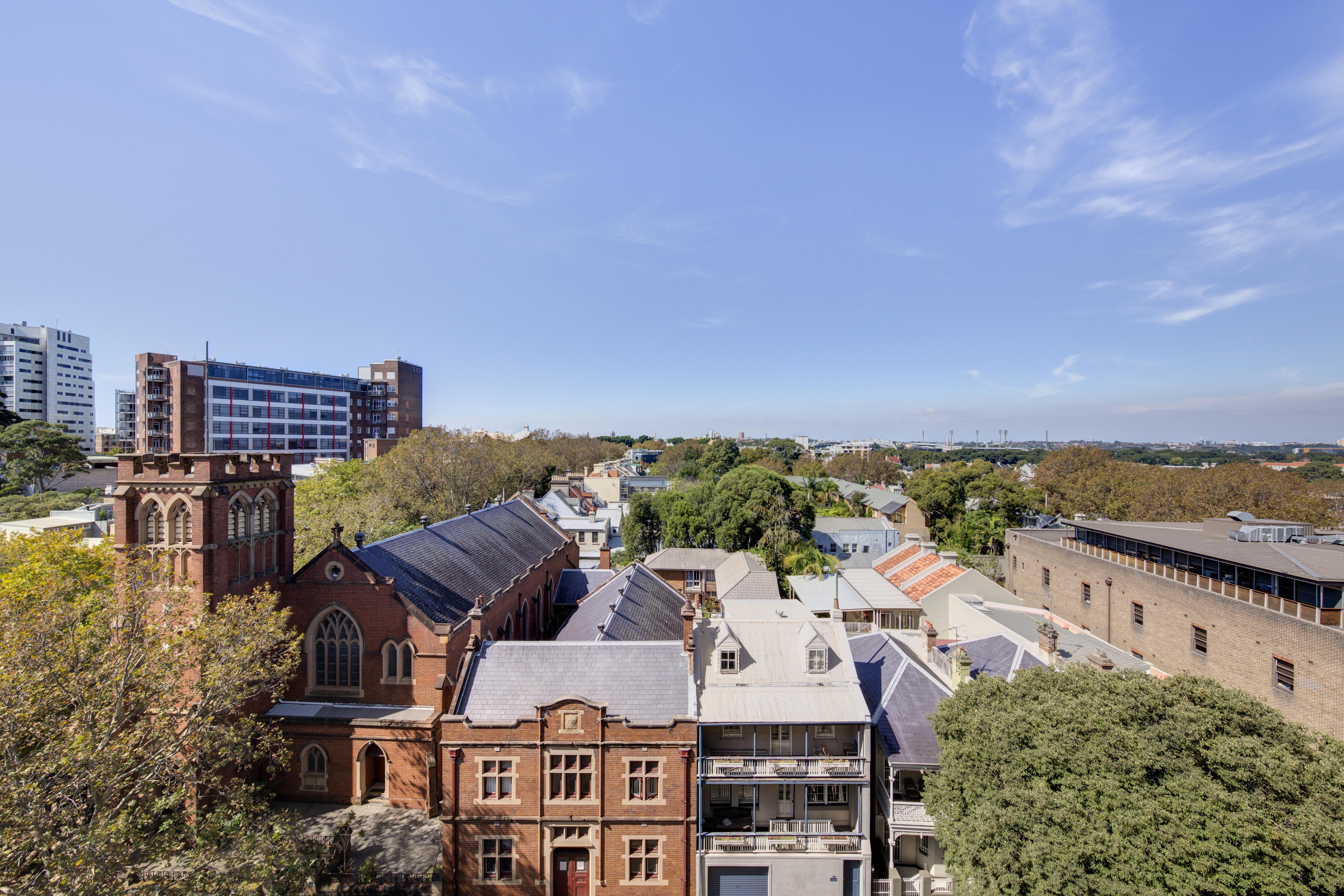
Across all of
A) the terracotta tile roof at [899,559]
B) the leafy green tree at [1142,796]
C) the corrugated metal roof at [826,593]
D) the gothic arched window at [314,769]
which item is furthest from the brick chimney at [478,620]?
the terracotta tile roof at [899,559]

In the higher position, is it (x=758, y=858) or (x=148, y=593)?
(x=148, y=593)

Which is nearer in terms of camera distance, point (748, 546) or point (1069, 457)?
point (748, 546)

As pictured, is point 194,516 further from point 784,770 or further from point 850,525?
point 850,525

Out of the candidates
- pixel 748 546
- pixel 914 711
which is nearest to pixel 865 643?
pixel 914 711

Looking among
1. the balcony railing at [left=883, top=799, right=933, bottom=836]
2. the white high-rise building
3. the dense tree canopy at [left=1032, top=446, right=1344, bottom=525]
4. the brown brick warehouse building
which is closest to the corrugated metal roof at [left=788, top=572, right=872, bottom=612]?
the brown brick warehouse building

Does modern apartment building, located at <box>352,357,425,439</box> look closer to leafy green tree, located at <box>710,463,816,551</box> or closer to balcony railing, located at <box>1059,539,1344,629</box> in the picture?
leafy green tree, located at <box>710,463,816,551</box>

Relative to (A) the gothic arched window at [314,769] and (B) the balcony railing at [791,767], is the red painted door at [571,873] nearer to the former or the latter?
(B) the balcony railing at [791,767]

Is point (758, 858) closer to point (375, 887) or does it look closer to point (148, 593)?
point (375, 887)
